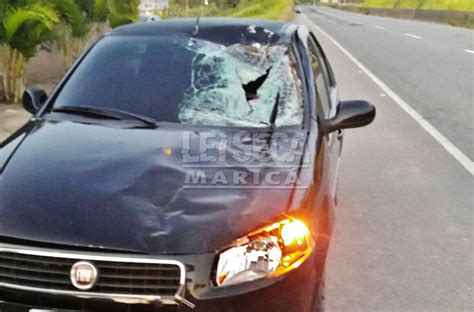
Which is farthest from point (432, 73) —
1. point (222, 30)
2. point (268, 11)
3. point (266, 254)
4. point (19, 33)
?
point (268, 11)

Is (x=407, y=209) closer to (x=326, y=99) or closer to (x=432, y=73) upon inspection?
(x=326, y=99)

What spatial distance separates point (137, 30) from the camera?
446 cm

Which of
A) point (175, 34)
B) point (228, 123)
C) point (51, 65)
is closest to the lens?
point (228, 123)

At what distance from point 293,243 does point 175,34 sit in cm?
215

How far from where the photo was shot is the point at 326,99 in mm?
4457

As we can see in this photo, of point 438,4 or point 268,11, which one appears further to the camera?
point 438,4

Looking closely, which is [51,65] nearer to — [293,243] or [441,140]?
[441,140]

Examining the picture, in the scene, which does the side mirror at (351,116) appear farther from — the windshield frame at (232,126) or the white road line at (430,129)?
the white road line at (430,129)

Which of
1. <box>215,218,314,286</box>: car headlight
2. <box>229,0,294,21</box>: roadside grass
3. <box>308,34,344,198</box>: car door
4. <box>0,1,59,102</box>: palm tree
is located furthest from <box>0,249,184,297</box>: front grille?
<box>229,0,294,21</box>: roadside grass

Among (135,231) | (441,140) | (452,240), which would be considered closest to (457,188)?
Answer: (452,240)

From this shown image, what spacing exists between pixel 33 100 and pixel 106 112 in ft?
2.48

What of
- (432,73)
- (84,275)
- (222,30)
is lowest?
(432,73)

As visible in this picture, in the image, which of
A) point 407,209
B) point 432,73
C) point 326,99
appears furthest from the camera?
point 432,73

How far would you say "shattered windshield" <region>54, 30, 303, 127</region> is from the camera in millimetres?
3666
